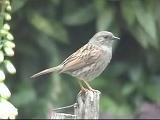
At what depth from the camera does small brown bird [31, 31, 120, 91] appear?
593cm

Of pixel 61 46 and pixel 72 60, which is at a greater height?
pixel 61 46

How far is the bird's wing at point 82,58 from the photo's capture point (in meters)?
5.91

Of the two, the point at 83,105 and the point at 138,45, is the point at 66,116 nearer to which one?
the point at 83,105

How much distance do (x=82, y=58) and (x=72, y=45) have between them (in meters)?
2.72

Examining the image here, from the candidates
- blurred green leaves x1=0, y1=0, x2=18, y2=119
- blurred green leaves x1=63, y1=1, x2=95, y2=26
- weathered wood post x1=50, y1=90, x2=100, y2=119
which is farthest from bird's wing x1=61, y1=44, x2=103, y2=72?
blurred green leaves x1=63, y1=1, x2=95, y2=26

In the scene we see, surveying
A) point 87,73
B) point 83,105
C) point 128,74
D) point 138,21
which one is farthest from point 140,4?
point 83,105

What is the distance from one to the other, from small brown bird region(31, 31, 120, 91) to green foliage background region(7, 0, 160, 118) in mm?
2094

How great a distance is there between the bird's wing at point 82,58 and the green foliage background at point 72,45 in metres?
2.14

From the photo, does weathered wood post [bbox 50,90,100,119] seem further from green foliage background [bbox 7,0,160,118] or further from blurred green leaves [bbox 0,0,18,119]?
green foliage background [bbox 7,0,160,118]

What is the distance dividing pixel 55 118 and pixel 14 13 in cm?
444

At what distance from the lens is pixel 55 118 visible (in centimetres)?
400

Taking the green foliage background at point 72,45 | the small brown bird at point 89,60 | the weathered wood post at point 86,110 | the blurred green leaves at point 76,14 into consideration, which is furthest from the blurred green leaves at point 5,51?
the blurred green leaves at point 76,14

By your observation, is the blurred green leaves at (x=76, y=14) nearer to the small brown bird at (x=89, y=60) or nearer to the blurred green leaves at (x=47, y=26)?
the blurred green leaves at (x=47, y=26)

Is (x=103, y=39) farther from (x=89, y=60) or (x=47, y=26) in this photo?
(x=47, y=26)
